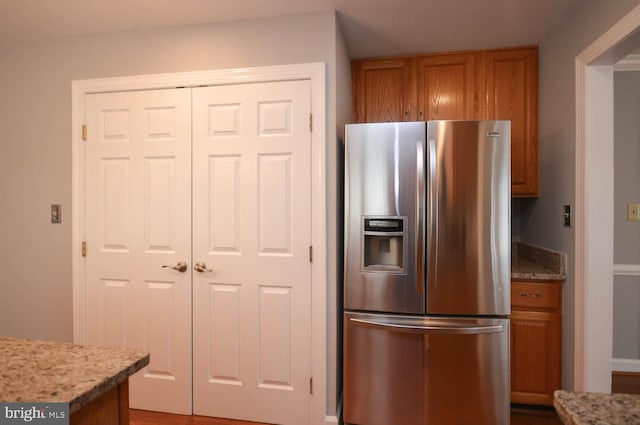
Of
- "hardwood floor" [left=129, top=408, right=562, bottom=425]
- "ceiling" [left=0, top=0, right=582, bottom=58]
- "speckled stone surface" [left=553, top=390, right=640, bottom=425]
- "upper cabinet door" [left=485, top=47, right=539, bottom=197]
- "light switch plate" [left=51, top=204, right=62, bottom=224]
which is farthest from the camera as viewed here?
"upper cabinet door" [left=485, top=47, right=539, bottom=197]

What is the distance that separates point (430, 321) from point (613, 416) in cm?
120

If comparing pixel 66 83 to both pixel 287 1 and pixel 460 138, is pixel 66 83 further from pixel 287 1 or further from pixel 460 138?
pixel 460 138

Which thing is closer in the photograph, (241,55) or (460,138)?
(460,138)

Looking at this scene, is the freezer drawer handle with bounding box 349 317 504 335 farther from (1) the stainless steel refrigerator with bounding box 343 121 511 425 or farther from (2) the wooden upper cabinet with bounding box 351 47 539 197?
(2) the wooden upper cabinet with bounding box 351 47 539 197

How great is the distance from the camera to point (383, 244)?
72.6 inches

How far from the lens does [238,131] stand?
196 centimetres

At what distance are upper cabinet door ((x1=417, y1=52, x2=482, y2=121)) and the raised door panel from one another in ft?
4.79

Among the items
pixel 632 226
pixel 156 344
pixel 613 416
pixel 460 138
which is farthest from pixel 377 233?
pixel 632 226

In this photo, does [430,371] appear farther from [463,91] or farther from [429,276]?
[463,91]

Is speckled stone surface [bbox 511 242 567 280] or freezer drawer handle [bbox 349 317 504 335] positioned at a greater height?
speckled stone surface [bbox 511 242 567 280]

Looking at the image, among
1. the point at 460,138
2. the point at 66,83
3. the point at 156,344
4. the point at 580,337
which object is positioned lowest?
the point at 156,344

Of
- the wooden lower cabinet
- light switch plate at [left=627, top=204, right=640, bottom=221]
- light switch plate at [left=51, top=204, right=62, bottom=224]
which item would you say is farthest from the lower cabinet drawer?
light switch plate at [left=51, top=204, right=62, bottom=224]

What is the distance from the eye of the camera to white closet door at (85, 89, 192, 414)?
2.02m

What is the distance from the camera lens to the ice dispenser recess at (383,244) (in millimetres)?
1780
